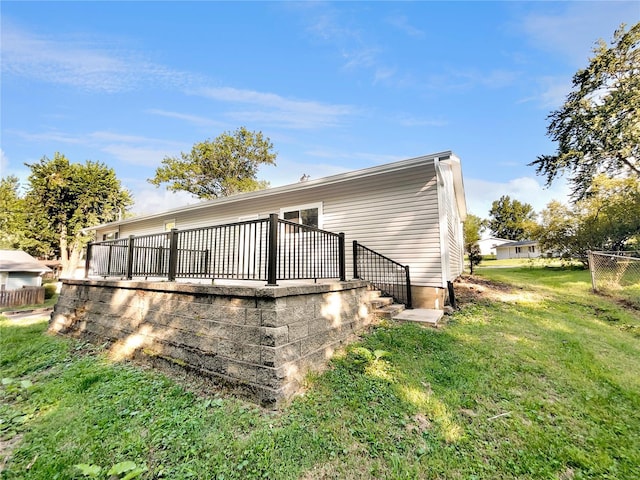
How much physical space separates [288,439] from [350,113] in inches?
442

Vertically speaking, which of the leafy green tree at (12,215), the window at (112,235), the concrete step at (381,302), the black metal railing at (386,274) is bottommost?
the concrete step at (381,302)

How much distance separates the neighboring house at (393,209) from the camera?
6.37m

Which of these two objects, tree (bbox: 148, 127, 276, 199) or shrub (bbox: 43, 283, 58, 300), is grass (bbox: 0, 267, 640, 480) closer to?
shrub (bbox: 43, 283, 58, 300)

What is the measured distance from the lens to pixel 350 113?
11.1 m

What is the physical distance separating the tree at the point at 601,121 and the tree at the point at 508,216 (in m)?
34.0

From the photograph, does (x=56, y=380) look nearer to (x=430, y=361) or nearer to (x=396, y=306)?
(x=430, y=361)

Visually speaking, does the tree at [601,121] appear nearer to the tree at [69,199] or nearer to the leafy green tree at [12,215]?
the tree at [69,199]

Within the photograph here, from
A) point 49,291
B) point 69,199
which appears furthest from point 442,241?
point 69,199

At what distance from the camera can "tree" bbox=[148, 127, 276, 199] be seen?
23250 mm

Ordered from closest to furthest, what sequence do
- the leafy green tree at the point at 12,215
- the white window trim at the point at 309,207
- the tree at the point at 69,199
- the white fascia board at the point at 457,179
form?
the white fascia board at the point at 457,179
the white window trim at the point at 309,207
the leafy green tree at the point at 12,215
the tree at the point at 69,199

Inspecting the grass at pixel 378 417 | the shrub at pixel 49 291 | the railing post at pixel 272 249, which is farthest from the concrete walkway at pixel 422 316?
the shrub at pixel 49 291

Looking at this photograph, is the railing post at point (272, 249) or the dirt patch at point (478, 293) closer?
the railing post at point (272, 249)

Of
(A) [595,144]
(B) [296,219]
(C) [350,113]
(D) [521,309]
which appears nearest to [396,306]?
(D) [521,309]

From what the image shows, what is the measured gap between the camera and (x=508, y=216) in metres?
47.0
